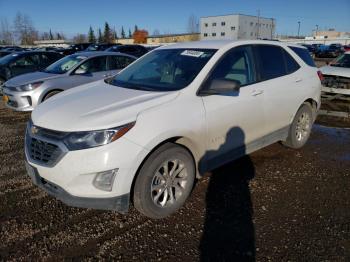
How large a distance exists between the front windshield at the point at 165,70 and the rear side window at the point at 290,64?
1651mm

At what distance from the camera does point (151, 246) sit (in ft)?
10.2

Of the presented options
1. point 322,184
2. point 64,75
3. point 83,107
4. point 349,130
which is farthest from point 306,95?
point 64,75

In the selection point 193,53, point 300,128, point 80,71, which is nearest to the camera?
point 193,53

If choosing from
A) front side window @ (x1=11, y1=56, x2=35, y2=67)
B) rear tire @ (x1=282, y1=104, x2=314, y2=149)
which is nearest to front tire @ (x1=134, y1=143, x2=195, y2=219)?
rear tire @ (x1=282, y1=104, x2=314, y2=149)

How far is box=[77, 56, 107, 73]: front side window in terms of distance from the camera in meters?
8.47

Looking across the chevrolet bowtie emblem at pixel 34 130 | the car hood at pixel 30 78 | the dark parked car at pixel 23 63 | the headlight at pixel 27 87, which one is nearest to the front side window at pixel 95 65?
the car hood at pixel 30 78

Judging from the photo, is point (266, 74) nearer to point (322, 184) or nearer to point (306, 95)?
point (306, 95)

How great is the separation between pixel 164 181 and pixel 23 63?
9.74 meters

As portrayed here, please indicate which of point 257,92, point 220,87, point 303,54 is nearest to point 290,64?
point 303,54

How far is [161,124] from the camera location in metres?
3.26

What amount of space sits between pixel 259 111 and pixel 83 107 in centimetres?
234

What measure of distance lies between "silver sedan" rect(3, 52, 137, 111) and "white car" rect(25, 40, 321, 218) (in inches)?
146

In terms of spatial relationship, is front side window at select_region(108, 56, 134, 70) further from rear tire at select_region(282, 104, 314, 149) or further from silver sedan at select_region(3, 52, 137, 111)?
rear tire at select_region(282, 104, 314, 149)

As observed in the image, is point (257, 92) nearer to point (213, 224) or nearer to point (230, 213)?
point (230, 213)
